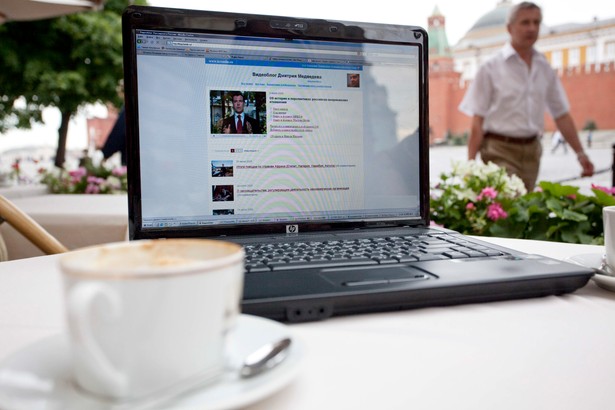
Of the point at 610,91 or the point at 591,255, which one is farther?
the point at 610,91

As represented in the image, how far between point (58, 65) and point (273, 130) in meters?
6.33

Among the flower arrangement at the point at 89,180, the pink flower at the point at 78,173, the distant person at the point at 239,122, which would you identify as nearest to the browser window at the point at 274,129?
the distant person at the point at 239,122

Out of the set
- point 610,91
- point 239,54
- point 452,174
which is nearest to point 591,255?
point 239,54

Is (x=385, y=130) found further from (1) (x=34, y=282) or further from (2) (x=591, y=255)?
(1) (x=34, y=282)

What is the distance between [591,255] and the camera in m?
0.64

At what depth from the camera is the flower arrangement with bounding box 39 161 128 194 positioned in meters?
2.34

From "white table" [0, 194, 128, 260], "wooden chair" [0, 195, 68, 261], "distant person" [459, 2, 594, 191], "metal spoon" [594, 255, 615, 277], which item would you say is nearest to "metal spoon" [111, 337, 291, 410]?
"metal spoon" [594, 255, 615, 277]

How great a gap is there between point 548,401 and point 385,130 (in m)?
0.53

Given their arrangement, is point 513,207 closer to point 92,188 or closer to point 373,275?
point 373,275

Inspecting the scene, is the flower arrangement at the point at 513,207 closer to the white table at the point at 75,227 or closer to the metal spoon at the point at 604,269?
the metal spoon at the point at 604,269

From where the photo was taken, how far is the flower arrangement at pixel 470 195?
1497 mm

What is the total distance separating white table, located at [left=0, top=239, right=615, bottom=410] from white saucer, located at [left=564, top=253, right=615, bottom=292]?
10 mm

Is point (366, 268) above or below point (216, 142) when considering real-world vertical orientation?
below

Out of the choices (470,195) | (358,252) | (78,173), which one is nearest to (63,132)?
(78,173)
